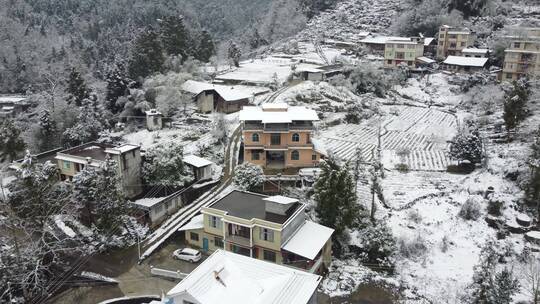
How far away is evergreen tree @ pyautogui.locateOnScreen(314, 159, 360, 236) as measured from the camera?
25.7m

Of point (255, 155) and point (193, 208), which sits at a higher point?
point (255, 155)

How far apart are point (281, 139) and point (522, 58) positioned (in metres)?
37.7

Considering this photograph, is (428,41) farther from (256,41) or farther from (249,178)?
(249,178)

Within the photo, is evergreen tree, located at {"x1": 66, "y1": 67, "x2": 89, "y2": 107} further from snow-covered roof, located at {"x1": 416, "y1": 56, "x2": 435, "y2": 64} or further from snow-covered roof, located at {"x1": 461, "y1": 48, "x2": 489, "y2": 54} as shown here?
snow-covered roof, located at {"x1": 461, "y1": 48, "x2": 489, "y2": 54}

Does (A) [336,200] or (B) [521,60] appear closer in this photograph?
(A) [336,200]

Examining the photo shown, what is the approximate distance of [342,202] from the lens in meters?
25.8

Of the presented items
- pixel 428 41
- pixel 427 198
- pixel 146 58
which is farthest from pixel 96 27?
pixel 427 198

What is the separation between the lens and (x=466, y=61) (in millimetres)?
60062

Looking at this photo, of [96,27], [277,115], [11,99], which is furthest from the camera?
[96,27]

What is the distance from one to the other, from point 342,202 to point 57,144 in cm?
2806

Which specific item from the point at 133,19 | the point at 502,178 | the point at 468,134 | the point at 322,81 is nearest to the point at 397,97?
the point at 322,81

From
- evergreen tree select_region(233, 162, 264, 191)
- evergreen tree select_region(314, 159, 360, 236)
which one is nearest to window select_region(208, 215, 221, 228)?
evergreen tree select_region(233, 162, 264, 191)

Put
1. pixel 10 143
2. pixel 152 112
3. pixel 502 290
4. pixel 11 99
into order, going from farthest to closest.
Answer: pixel 11 99
pixel 152 112
pixel 10 143
pixel 502 290

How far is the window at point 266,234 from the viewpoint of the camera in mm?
23109
